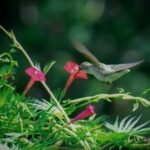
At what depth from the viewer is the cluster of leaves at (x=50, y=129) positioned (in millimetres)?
1592

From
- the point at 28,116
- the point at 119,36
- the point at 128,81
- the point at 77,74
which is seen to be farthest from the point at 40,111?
the point at 119,36

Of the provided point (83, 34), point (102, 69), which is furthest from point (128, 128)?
point (83, 34)

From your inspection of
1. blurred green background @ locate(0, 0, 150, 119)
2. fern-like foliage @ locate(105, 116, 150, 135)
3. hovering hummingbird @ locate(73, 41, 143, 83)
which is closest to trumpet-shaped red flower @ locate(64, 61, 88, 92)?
hovering hummingbird @ locate(73, 41, 143, 83)

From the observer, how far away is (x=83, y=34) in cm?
558

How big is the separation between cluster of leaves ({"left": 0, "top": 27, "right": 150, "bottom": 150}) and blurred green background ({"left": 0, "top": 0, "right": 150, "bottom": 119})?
11.8ft

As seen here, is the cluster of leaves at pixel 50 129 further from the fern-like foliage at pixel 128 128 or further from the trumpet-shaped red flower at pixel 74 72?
the trumpet-shaped red flower at pixel 74 72

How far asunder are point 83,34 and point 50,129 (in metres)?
3.98

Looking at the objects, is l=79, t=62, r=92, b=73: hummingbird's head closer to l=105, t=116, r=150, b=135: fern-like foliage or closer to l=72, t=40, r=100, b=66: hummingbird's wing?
l=72, t=40, r=100, b=66: hummingbird's wing

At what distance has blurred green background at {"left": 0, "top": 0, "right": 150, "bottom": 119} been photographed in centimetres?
542

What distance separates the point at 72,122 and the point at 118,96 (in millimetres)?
182

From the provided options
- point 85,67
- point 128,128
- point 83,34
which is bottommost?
point 83,34

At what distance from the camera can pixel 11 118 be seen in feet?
5.34

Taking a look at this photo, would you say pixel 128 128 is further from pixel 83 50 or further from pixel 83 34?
pixel 83 34

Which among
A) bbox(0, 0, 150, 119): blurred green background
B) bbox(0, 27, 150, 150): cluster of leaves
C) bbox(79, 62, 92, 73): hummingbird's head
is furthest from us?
bbox(0, 0, 150, 119): blurred green background
